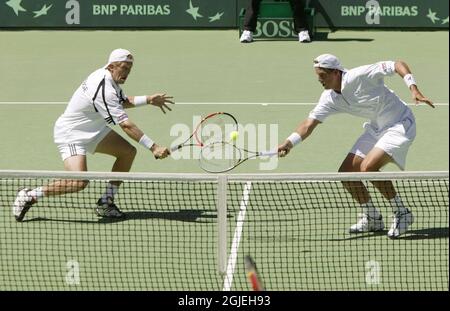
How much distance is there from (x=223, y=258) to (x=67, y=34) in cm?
1610

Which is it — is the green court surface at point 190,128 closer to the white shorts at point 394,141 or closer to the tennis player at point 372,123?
the tennis player at point 372,123

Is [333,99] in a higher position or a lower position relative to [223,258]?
higher

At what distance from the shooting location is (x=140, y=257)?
9.51 m

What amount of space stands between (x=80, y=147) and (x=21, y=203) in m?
0.77

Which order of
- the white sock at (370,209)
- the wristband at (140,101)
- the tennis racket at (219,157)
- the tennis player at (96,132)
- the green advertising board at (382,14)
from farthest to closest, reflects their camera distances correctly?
the green advertising board at (382,14)
the wristband at (140,101)
the tennis racket at (219,157)
the tennis player at (96,132)
the white sock at (370,209)

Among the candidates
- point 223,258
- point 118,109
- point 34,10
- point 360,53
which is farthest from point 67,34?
point 223,258

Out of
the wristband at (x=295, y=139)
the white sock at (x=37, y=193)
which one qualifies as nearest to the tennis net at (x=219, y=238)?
the white sock at (x=37, y=193)

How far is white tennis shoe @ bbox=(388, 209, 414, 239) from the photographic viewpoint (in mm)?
10062

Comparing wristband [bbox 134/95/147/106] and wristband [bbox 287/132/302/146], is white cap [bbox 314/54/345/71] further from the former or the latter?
wristband [bbox 134/95/147/106]

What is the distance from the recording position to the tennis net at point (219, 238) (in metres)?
8.87

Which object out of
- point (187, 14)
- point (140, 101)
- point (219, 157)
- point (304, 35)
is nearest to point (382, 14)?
point (304, 35)

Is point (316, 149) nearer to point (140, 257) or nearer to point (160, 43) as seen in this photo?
point (140, 257)

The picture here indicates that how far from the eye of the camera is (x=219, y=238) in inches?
356
